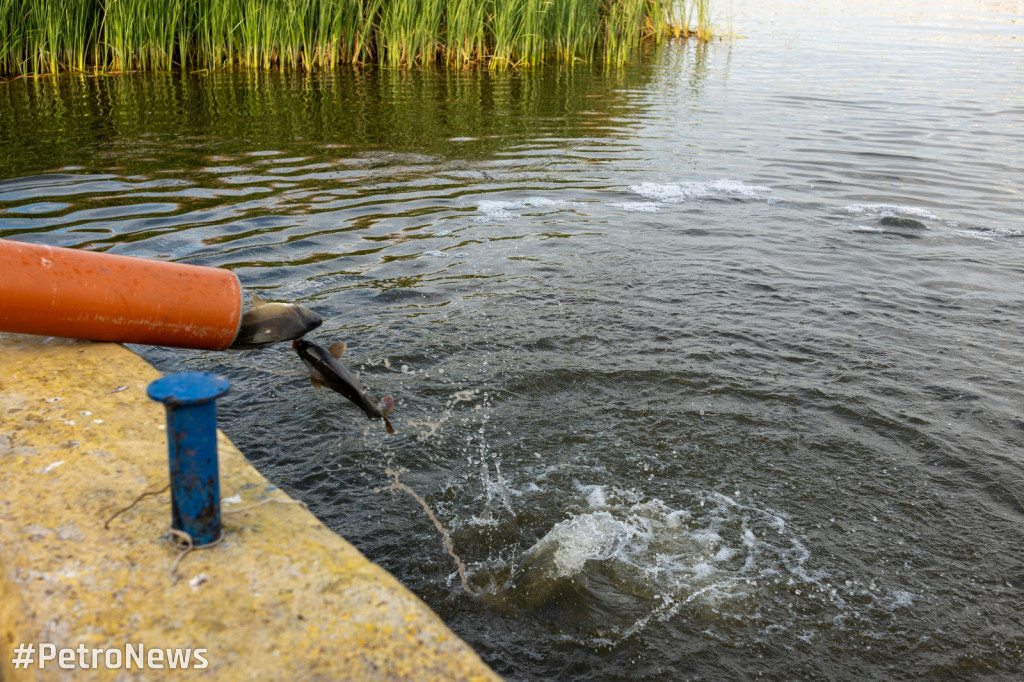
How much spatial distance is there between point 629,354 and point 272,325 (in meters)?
2.22

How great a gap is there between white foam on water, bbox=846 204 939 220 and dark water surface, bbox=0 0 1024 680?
0.06 m

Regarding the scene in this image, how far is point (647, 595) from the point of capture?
3.17 metres

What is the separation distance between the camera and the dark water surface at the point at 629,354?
3164 mm

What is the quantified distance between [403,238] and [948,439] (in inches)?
180

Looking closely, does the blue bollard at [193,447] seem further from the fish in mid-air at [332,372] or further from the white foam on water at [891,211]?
the white foam on water at [891,211]

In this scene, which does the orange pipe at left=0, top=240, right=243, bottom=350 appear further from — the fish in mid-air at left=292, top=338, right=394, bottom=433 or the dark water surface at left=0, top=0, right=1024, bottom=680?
the dark water surface at left=0, top=0, right=1024, bottom=680

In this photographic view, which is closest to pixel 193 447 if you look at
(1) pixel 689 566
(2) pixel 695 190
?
(1) pixel 689 566

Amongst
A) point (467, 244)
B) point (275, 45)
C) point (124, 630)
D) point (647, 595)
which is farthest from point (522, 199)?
point (275, 45)

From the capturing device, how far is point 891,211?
8.09m

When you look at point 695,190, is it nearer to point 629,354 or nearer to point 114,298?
point 629,354

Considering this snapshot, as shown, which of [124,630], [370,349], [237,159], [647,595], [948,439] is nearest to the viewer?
[124,630]

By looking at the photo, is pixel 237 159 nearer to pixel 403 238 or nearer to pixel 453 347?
pixel 403 238

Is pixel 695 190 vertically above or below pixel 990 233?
above

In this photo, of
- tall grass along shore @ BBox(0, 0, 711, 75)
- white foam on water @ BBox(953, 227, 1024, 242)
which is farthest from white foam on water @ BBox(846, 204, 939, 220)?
tall grass along shore @ BBox(0, 0, 711, 75)
